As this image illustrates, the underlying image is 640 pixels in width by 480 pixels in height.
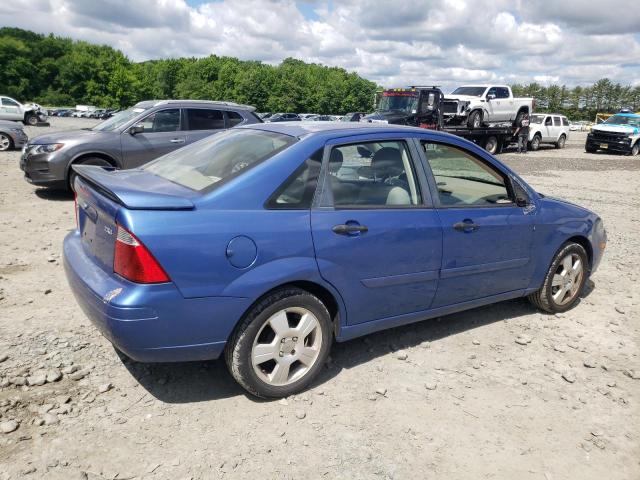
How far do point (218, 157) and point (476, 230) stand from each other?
1956 millimetres

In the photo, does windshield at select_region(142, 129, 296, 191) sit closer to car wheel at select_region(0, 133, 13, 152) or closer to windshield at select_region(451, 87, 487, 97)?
car wheel at select_region(0, 133, 13, 152)

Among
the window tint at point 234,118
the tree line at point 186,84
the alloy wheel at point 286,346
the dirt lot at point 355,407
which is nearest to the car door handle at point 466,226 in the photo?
the dirt lot at point 355,407

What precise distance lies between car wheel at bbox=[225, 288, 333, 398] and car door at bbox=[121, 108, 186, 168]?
6633 mm

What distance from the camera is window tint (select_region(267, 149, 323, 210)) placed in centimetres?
307

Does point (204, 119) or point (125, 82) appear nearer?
point (204, 119)

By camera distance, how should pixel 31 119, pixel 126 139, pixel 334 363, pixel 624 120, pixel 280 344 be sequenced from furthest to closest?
pixel 31 119, pixel 624 120, pixel 126 139, pixel 334 363, pixel 280 344

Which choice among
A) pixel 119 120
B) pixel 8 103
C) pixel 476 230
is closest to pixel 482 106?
pixel 119 120

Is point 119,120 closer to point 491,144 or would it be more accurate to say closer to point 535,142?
point 491,144

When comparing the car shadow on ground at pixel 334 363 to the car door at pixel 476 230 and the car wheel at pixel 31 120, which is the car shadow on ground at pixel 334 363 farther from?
the car wheel at pixel 31 120

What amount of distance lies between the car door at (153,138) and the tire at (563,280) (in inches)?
267

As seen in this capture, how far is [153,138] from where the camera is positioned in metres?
9.14

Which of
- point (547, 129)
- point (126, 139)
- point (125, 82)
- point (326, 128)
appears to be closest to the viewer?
point (326, 128)

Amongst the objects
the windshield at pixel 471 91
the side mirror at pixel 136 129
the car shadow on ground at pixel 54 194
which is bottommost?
the car shadow on ground at pixel 54 194

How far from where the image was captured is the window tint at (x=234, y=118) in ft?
32.7
